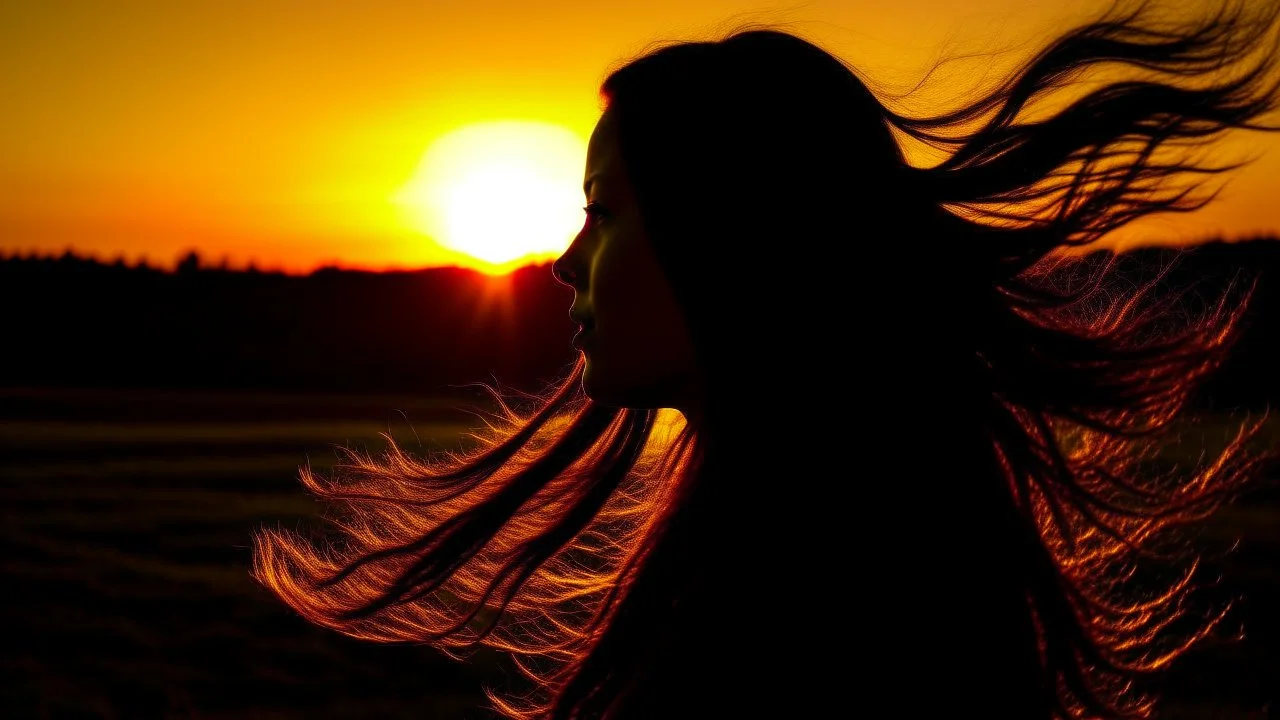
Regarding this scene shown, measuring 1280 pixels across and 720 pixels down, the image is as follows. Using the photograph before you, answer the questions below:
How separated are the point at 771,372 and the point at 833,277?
0.63 feet

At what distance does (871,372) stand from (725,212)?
37 centimetres

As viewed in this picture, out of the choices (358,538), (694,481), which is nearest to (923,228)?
(694,481)

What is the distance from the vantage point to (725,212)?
2131 millimetres

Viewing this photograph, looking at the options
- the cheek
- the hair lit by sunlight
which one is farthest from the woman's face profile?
the hair lit by sunlight

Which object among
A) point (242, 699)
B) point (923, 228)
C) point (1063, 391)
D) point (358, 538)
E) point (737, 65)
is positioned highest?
point (737, 65)

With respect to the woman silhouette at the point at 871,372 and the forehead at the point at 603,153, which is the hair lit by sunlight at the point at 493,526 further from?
the forehead at the point at 603,153

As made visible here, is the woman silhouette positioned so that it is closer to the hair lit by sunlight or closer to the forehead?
the forehead

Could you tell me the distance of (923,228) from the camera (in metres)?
2.16

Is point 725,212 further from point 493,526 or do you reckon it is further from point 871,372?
point 493,526

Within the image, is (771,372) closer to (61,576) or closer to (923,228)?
(923,228)

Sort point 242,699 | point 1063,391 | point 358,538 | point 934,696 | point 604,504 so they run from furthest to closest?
point 242,699 < point 358,538 < point 604,504 < point 1063,391 < point 934,696

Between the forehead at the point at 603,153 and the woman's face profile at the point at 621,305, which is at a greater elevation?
the forehead at the point at 603,153

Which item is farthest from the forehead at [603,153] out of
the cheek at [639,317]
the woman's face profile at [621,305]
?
the cheek at [639,317]

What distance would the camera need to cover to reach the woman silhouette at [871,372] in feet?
6.41
